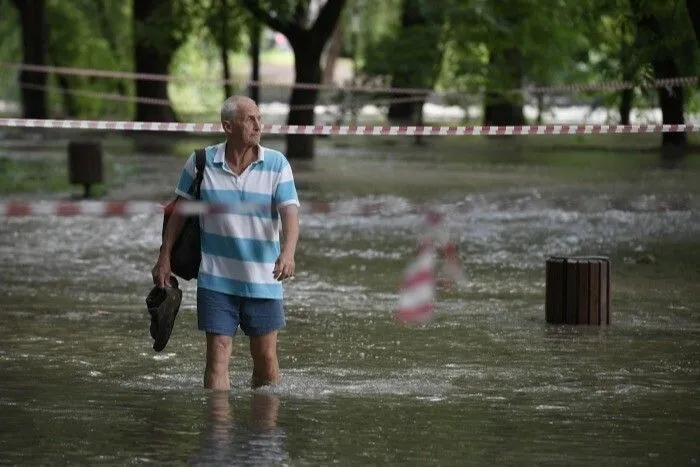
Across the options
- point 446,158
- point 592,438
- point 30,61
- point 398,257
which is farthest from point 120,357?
point 30,61

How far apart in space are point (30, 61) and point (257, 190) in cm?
4075

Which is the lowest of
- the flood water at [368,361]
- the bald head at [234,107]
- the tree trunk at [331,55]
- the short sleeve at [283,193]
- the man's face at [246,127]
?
the flood water at [368,361]

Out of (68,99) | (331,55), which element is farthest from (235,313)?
(331,55)

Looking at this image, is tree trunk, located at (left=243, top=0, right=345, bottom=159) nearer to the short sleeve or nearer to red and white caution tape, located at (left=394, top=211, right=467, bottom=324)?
red and white caution tape, located at (left=394, top=211, right=467, bottom=324)

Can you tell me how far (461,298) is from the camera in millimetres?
15328

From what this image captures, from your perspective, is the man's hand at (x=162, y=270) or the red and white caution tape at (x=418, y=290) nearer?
the man's hand at (x=162, y=270)

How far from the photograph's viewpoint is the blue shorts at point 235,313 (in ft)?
32.1

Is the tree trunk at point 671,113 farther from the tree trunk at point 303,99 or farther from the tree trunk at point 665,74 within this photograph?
the tree trunk at point 303,99

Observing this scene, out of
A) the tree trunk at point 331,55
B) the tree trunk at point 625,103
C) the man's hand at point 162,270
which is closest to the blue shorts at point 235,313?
the man's hand at point 162,270

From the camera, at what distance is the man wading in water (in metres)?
9.66

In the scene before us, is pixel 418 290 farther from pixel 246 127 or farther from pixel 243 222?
pixel 246 127

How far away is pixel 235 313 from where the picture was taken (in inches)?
388

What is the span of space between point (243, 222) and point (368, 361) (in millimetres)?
2308

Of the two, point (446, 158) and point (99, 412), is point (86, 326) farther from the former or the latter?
point (446, 158)
